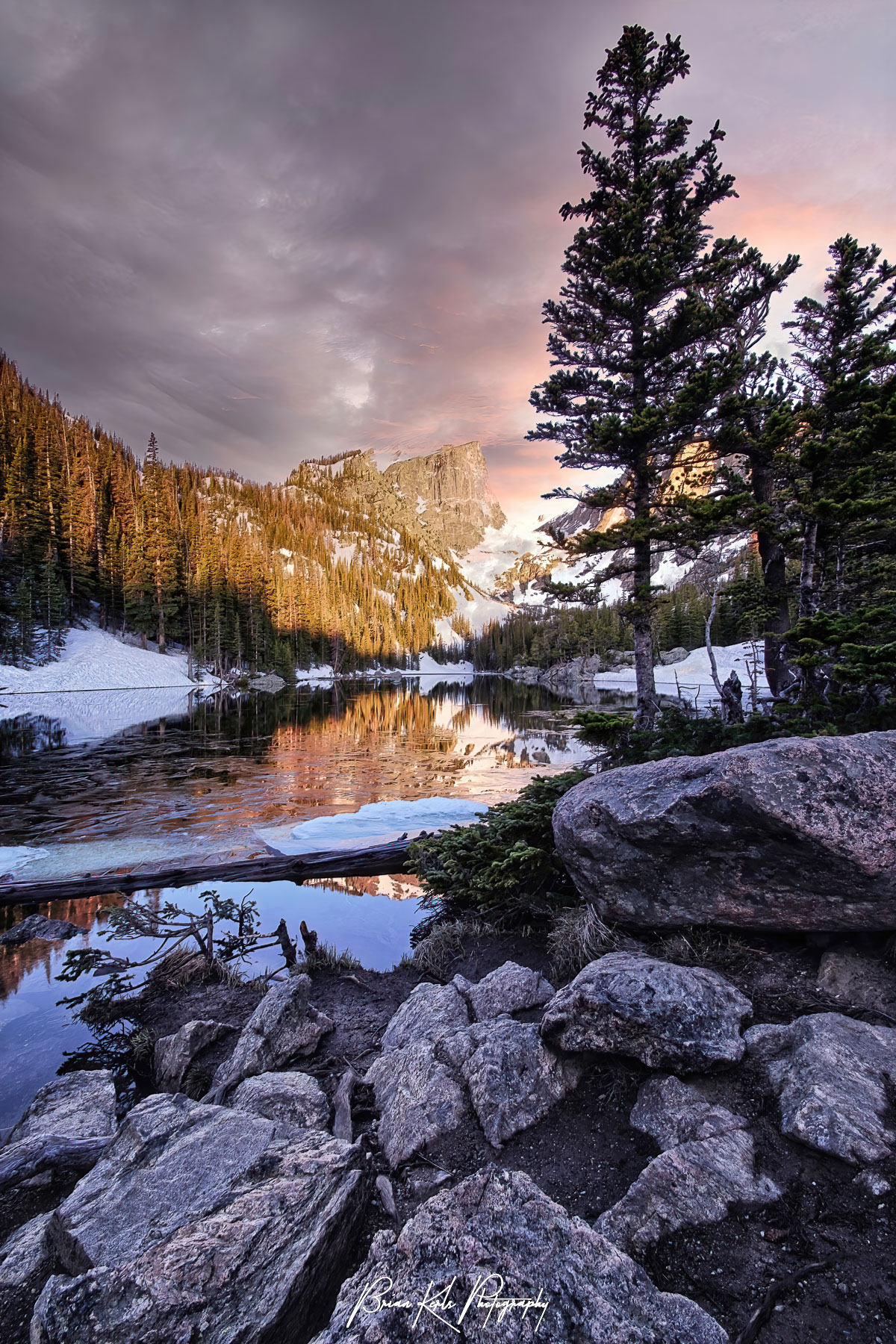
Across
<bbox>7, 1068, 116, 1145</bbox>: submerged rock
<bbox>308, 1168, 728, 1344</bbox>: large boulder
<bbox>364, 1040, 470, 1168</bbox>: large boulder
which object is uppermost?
<bbox>308, 1168, 728, 1344</bbox>: large boulder

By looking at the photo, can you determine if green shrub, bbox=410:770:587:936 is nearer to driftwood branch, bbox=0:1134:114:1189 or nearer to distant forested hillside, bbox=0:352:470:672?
driftwood branch, bbox=0:1134:114:1189

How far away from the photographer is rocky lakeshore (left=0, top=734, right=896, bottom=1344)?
2262 millimetres

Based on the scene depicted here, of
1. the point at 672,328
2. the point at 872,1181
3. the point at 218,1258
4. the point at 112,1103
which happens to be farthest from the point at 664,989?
the point at 672,328

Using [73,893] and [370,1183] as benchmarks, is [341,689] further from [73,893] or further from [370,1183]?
[370,1183]

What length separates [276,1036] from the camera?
470 centimetres

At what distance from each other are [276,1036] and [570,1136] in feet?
8.99

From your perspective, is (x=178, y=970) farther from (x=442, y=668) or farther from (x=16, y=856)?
(x=442, y=668)

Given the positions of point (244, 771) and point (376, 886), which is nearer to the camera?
point (376, 886)

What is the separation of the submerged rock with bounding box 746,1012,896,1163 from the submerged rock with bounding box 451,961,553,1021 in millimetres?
1816

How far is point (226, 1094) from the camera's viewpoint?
13.7 ft

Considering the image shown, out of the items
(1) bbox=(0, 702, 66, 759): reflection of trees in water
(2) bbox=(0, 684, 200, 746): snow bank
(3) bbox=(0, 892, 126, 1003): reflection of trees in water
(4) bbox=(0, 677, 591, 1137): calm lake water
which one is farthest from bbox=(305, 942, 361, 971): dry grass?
(2) bbox=(0, 684, 200, 746): snow bank

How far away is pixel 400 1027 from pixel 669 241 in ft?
44.9

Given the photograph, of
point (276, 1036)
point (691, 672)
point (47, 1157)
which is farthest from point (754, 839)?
point (691, 672)

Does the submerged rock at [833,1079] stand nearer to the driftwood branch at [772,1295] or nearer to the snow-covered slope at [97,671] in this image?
the driftwood branch at [772,1295]
